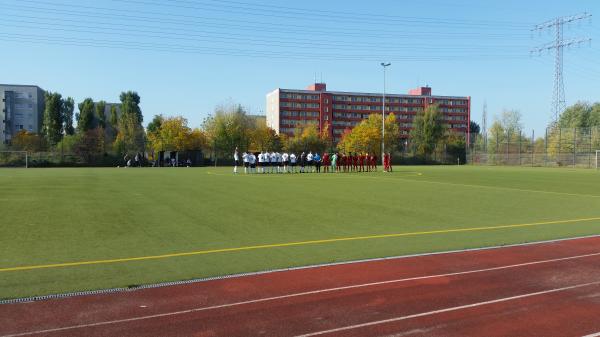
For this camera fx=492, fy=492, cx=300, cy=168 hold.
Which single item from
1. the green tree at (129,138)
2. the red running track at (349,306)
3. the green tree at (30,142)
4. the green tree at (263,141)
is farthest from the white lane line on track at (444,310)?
the green tree at (30,142)

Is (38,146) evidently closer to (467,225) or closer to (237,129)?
(237,129)

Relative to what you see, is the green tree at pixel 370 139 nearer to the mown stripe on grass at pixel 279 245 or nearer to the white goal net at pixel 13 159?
the white goal net at pixel 13 159

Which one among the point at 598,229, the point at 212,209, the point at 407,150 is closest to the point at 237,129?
the point at 407,150

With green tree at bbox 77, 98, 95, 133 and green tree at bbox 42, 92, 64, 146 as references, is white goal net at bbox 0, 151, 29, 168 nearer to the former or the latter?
green tree at bbox 77, 98, 95, 133

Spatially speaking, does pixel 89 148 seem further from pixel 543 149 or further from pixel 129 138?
pixel 543 149

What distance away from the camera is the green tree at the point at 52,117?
94.8m

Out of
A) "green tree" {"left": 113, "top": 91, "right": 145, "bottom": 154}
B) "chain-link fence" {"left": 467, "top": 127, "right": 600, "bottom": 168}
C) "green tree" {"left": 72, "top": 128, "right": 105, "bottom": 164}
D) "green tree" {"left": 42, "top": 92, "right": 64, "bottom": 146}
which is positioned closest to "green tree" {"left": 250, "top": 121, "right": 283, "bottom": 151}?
"green tree" {"left": 113, "top": 91, "right": 145, "bottom": 154}

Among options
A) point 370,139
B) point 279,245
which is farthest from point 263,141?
point 279,245

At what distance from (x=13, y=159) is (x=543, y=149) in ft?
210

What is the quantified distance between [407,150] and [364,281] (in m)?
77.2

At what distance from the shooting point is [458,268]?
25.2 feet

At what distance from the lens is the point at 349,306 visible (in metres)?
5.78

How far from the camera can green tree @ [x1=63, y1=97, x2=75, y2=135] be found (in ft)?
332

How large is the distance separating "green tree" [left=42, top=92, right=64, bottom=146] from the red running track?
98922mm
